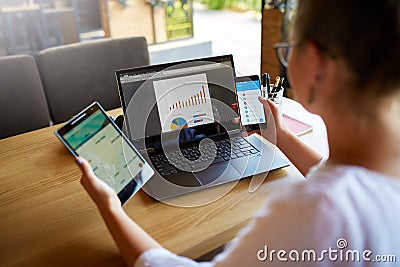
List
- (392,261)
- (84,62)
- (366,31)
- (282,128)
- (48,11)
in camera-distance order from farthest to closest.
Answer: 1. (48,11)
2. (84,62)
3. (282,128)
4. (392,261)
5. (366,31)

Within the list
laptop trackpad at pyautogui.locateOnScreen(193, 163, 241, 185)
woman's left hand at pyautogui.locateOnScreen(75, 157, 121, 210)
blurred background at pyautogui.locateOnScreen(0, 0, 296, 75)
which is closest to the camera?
woman's left hand at pyautogui.locateOnScreen(75, 157, 121, 210)

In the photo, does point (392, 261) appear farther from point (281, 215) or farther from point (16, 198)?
point (16, 198)

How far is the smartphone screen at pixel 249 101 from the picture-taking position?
1.07 meters

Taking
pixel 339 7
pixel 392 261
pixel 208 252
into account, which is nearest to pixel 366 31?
pixel 339 7

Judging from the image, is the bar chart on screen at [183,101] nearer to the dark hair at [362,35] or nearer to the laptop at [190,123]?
the laptop at [190,123]

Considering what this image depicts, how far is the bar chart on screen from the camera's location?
984mm

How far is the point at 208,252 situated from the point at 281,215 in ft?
0.81

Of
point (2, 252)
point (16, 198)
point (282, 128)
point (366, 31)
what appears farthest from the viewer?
point (282, 128)

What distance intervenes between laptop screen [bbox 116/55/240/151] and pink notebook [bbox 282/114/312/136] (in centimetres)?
19

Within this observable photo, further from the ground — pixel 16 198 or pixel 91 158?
pixel 91 158

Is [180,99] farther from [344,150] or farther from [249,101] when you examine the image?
[344,150]

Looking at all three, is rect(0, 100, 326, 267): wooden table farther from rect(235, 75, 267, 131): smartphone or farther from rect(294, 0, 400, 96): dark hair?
rect(294, 0, 400, 96): dark hair

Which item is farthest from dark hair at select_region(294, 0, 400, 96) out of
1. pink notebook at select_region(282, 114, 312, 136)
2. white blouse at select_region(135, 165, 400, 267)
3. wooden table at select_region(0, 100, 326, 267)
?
pink notebook at select_region(282, 114, 312, 136)

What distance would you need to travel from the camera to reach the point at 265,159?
3.14 ft
